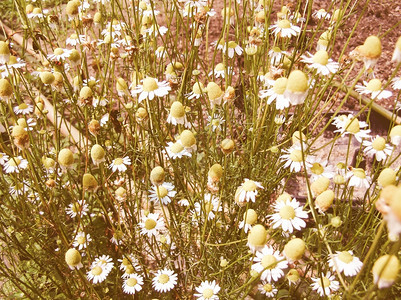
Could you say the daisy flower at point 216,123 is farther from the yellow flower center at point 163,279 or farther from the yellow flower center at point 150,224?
the yellow flower center at point 163,279

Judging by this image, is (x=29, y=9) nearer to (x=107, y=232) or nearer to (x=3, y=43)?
(x=3, y=43)

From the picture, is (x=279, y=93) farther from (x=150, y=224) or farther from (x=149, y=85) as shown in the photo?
(x=150, y=224)

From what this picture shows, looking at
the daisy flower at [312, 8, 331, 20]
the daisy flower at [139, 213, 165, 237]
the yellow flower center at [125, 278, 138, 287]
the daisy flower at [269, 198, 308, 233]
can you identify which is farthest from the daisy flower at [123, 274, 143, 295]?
the daisy flower at [312, 8, 331, 20]

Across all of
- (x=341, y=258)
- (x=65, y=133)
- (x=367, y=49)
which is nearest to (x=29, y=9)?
(x=65, y=133)

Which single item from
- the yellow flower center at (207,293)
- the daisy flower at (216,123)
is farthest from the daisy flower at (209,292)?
the daisy flower at (216,123)

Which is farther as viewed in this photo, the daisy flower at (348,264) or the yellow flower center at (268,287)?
the yellow flower center at (268,287)

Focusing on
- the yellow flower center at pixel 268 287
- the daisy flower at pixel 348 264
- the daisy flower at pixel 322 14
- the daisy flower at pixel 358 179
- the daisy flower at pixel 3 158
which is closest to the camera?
the daisy flower at pixel 348 264
